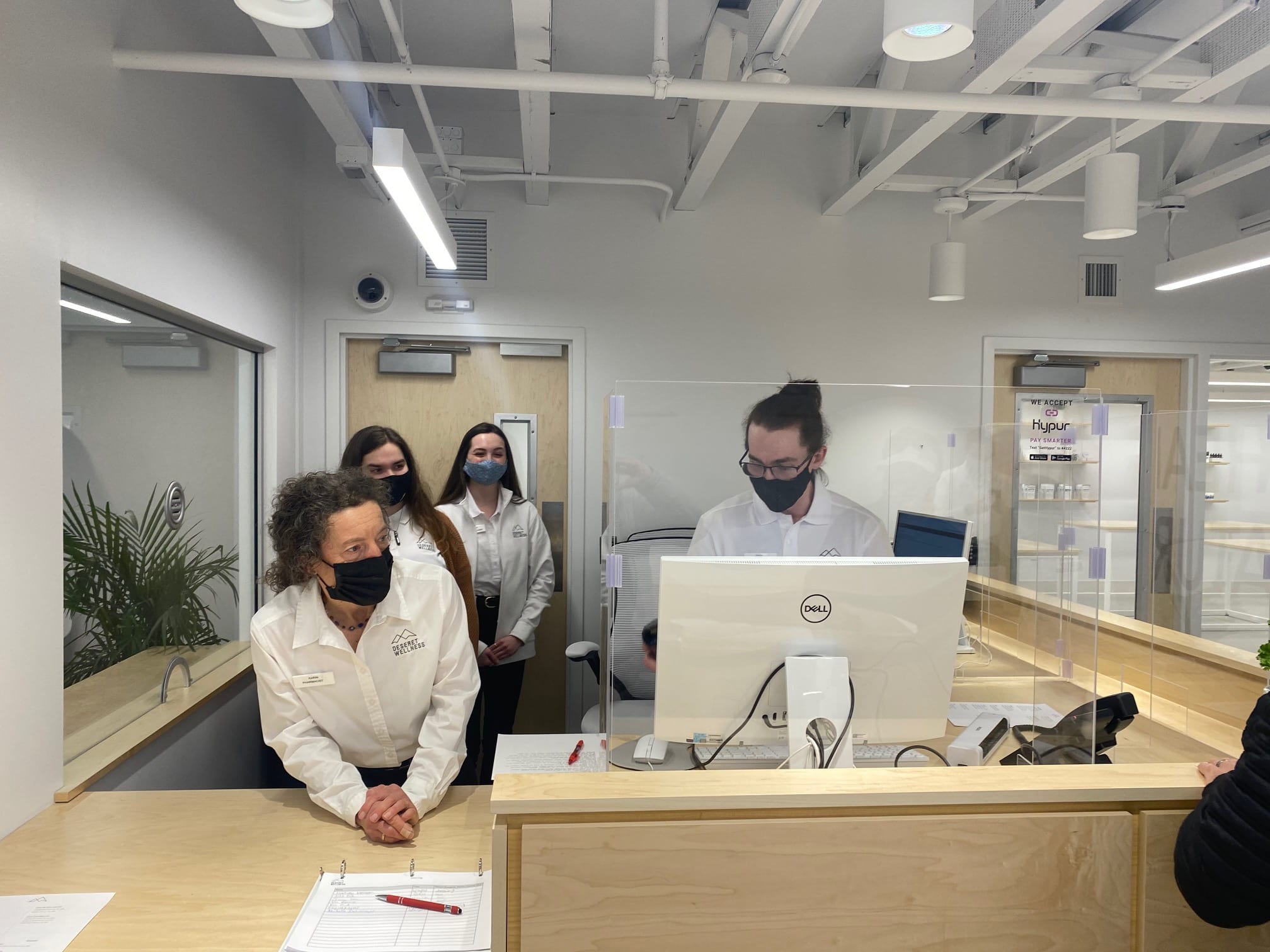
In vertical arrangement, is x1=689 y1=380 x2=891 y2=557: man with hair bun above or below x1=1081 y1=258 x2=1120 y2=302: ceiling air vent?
below

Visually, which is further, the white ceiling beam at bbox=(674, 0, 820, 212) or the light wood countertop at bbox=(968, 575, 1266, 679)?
the white ceiling beam at bbox=(674, 0, 820, 212)

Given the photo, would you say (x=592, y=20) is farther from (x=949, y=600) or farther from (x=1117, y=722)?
(x=1117, y=722)

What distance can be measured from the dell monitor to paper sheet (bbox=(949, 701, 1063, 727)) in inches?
19.0

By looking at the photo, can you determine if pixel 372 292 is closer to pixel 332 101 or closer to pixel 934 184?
pixel 332 101

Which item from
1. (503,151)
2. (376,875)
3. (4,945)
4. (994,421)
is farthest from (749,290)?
(4,945)

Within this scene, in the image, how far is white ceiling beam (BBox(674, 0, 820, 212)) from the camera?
2.10 metres

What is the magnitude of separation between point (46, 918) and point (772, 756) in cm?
135

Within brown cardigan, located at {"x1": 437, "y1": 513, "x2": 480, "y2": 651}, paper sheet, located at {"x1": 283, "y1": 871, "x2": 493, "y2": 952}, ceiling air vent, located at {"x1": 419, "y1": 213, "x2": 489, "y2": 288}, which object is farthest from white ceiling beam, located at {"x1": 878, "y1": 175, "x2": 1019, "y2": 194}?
paper sheet, located at {"x1": 283, "y1": 871, "x2": 493, "y2": 952}

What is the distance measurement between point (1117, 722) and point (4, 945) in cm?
200

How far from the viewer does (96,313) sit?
2.04 m

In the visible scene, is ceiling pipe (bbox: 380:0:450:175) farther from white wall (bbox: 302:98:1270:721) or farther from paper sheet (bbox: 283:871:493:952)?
paper sheet (bbox: 283:871:493:952)

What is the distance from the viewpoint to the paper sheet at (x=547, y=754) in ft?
5.84

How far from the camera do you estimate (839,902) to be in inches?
39.5

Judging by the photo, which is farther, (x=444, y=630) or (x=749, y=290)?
(x=749, y=290)
